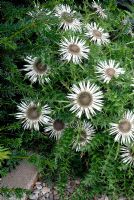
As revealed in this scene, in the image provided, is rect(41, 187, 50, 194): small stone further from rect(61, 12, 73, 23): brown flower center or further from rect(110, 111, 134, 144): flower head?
rect(61, 12, 73, 23): brown flower center

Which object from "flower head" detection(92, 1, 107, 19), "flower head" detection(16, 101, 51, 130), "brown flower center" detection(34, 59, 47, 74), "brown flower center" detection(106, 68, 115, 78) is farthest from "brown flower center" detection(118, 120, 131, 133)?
"flower head" detection(92, 1, 107, 19)

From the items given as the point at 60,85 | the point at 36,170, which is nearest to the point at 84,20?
the point at 60,85

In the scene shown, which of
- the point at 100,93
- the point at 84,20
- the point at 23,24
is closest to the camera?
the point at 23,24

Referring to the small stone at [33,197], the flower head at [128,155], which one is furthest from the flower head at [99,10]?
the small stone at [33,197]

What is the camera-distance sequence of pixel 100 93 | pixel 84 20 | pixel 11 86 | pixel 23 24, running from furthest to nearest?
pixel 84 20 → pixel 11 86 → pixel 100 93 → pixel 23 24

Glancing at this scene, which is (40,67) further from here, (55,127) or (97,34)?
(97,34)

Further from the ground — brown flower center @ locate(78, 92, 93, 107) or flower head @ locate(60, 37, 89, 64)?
flower head @ locate(60, 37, 89, 64)

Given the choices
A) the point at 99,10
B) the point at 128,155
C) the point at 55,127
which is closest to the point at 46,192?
the point at 55,127

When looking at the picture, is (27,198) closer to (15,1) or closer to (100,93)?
(100,93)
